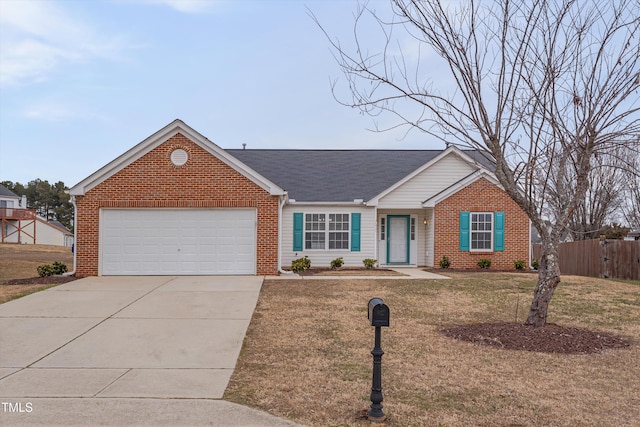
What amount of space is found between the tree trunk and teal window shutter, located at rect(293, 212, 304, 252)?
1227cm

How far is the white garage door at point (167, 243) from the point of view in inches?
655

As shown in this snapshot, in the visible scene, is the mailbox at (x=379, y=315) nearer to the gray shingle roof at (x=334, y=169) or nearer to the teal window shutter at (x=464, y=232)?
the gray shingle roof at (x=334, y=169)

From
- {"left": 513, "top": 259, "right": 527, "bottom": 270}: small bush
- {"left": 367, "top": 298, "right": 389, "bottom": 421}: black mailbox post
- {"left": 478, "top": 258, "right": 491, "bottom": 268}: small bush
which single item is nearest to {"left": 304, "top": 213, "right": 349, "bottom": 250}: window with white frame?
{"left": 478, "top": 258, "right": 491, "bottom": 268}: small bush

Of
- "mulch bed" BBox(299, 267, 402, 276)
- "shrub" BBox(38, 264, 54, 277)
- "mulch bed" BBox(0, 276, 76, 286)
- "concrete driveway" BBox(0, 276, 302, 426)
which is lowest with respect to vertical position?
"concrete driveway" BBox(0, 276, 302, 426)

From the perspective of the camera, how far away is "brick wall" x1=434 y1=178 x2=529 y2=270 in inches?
807

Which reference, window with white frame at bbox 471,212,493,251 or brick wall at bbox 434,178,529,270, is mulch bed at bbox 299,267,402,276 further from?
window with white frame at bbox 471,212,493,251

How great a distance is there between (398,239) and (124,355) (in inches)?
606

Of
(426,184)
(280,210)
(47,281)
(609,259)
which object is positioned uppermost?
(426,184)

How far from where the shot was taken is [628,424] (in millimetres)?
5027

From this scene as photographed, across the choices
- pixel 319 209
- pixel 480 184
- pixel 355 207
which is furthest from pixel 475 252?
pixel 319 209

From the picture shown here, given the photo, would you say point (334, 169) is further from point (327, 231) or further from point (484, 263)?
point (484, 263)

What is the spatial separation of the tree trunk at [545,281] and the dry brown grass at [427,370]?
4.25ft

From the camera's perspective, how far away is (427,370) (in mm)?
6883

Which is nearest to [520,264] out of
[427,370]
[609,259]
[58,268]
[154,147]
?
[609,259]
